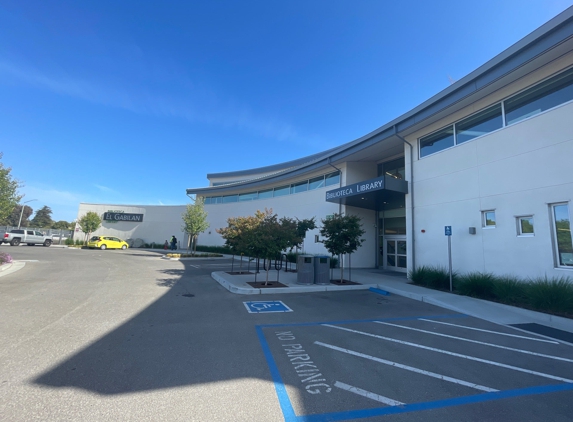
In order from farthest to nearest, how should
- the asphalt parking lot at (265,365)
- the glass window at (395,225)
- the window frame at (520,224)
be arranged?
1. the glass window at (395,225)
2. the window frame at (520,224)
3. the asphalt parking lot at (265,365)

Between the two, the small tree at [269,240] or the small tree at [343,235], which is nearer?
the small tree at [269,240]

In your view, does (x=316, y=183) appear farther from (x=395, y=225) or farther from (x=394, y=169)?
(x=395, y=225)

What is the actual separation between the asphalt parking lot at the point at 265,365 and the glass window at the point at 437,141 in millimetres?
8322

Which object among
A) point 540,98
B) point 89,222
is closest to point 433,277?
point 540,98

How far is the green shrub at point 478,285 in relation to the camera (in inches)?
376

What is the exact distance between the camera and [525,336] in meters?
6.05

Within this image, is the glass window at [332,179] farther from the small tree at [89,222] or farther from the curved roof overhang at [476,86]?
the small tree at [89,222]

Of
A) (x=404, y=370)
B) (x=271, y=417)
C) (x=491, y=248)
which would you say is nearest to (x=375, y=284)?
(x=491, y=248)

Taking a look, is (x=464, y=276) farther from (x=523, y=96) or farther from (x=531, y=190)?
(x=523, y=96)

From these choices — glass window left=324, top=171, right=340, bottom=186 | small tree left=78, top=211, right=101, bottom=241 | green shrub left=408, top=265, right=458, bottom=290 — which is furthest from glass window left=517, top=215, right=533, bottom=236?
small tree left=78, top=211, right=101, bottom=241

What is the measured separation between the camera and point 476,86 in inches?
406

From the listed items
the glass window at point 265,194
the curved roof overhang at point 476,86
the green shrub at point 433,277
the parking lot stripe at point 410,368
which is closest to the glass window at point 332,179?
the curved roof overhang at point 476,86

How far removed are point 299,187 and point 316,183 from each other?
2045 mm

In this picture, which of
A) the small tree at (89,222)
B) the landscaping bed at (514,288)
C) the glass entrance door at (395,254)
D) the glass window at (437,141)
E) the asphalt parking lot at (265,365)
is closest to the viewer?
the asphalt parking lot at (265,365)
